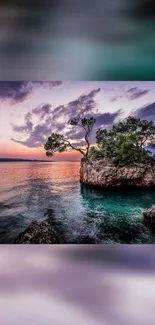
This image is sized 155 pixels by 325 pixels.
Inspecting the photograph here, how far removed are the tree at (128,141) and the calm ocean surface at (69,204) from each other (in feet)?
1.25

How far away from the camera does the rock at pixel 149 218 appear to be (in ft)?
12.7

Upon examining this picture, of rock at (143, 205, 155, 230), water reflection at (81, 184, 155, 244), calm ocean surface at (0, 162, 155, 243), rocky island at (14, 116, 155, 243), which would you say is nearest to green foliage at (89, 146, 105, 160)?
rocky island at (14, 116, 155, 243)

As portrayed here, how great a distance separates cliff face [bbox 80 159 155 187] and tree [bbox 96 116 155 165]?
91 millimetres

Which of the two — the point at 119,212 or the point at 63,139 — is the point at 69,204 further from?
the point at 63,139

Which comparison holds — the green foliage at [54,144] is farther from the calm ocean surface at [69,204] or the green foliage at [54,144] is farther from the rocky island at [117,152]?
the calm ocean surface at [69,204]

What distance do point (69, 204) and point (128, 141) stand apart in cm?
99

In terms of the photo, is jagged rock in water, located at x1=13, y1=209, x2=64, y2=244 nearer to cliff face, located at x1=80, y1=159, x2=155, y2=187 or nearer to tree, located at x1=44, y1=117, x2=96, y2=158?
cliff face, located at x1=80, y1=159, x2=155, y2=187

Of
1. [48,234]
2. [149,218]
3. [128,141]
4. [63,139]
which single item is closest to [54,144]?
[63,139]

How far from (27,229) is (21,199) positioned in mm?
341

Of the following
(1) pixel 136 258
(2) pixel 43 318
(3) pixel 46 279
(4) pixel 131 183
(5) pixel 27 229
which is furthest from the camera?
(4) pixel 131 183

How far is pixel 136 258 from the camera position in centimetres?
357

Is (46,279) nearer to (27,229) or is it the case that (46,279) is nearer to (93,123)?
(27,229)
